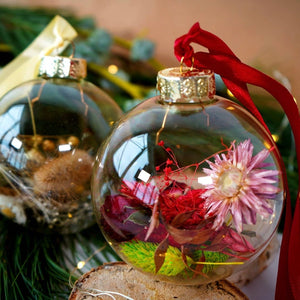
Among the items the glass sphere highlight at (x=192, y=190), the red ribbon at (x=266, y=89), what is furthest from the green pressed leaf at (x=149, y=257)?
the red ribbon at (x=266, y=89)

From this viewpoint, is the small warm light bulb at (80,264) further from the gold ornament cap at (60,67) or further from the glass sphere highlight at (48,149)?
the gold ornament cap at (60,67)

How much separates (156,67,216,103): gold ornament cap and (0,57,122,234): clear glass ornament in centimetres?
19

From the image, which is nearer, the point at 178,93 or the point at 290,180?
the point at 178,93

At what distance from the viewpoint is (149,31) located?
136 cm

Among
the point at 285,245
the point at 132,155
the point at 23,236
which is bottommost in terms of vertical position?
the point at 23,236

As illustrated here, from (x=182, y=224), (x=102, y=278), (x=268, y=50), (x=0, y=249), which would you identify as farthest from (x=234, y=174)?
(x=268, y=50)

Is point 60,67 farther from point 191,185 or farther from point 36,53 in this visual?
point 191,185

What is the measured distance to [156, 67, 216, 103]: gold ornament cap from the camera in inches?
16.7

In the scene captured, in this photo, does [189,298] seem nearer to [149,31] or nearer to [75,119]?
[75,119]

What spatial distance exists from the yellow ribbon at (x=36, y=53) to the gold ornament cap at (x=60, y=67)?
8 cm

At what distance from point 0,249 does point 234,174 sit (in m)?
0.39

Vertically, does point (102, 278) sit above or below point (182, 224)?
below

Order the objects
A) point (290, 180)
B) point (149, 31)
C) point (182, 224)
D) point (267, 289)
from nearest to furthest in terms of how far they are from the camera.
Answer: point (182, 224)
point (267, 289)
point (290, 180)
point (149, 31)

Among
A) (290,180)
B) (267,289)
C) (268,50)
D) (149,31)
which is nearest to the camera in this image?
(267,289)
